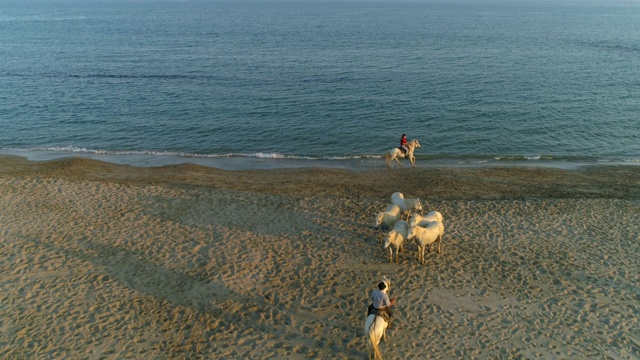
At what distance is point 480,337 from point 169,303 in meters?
10.3

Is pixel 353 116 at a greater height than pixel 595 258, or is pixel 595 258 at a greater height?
pixel 353 116

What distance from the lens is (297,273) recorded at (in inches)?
645

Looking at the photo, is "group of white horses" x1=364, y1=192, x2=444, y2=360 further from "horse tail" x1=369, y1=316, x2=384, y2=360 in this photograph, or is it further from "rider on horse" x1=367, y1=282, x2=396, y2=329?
"rider on horse" x1=367, y1=282, x2=396, y2=329

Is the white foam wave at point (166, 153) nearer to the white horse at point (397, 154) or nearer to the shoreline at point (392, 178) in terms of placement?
the shoreline at point (392, 178)

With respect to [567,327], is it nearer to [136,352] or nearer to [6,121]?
[136,352]

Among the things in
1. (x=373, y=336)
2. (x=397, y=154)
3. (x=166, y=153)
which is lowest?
(x=373, y=336)

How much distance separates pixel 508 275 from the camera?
16250mm

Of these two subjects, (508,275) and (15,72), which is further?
(15,72)

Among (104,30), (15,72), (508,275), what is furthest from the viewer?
(104,30)

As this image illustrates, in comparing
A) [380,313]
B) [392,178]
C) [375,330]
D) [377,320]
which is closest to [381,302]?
[380,313]

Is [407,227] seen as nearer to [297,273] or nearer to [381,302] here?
[297,273]

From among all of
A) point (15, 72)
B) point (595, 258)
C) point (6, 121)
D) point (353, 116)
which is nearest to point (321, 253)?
point (595, 258)

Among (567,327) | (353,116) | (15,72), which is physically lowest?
(567,327)

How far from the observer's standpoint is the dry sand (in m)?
13.0
